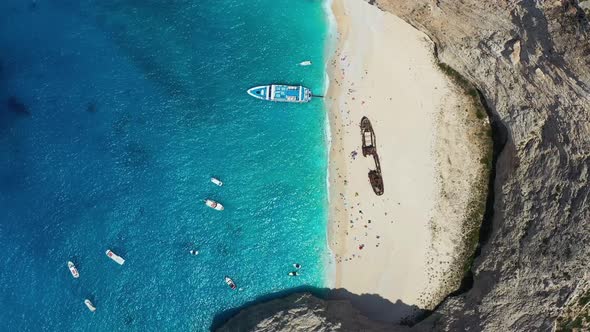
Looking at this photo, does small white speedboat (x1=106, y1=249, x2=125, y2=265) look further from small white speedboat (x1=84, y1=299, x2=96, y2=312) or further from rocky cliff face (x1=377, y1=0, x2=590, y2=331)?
rocky cliff face (x1=377, y1=0, x2=590, y2=331)

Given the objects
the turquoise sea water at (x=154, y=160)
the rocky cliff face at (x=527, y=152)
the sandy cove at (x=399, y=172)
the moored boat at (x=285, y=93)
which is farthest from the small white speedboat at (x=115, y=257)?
the moored boat at (x=285, y=93)

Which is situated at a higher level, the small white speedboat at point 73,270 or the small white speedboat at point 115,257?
the small white speedboat at point 115,257

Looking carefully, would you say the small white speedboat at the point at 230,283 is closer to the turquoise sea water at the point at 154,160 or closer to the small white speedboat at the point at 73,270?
the turquoise sea water at the point at 154,160

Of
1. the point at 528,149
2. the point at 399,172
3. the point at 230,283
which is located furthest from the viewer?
the point at 230,283

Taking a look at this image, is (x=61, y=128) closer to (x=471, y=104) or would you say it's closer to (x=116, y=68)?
(x=116, y=68)

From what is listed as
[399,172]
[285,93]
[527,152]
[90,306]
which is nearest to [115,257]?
[90,306]

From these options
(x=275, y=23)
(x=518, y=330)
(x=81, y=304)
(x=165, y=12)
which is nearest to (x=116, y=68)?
(x=165, y=12)

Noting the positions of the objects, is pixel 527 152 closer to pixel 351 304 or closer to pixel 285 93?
pixel 351 304
